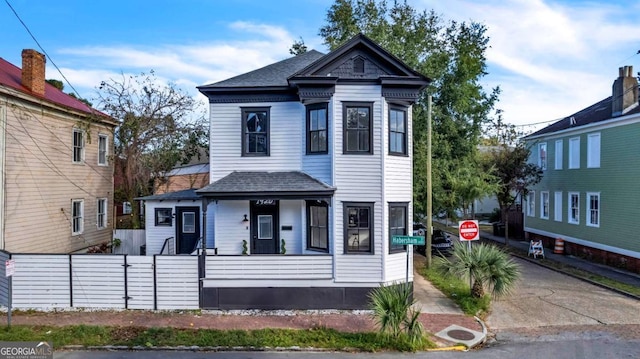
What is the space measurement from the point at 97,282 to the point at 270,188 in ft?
19.3

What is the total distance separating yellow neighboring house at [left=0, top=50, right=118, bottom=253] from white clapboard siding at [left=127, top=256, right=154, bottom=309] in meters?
5.98

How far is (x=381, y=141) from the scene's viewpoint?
1284 cm

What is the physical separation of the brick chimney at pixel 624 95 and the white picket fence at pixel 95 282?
2111 centimetres

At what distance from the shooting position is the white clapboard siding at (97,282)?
1194 centimetres

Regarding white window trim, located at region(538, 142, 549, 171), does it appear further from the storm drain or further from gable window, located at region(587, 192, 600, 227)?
the storm drain

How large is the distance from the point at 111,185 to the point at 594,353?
71.8ft

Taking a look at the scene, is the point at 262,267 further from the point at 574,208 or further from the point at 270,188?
the point at 574,208

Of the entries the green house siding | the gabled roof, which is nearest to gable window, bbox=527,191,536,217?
the green house siding

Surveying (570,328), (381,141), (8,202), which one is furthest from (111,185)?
(570,328)

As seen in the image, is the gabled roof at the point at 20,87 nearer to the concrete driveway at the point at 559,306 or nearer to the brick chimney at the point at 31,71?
the brick chimney at the point at 31,71

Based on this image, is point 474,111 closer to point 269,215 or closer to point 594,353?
point 269,215

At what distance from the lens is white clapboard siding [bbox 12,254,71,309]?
11.9 metres

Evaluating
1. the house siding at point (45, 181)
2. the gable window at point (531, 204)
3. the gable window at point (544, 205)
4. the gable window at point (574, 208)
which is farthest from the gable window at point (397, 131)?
the gable window at point (531, 204)

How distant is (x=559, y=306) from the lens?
12.8 m
